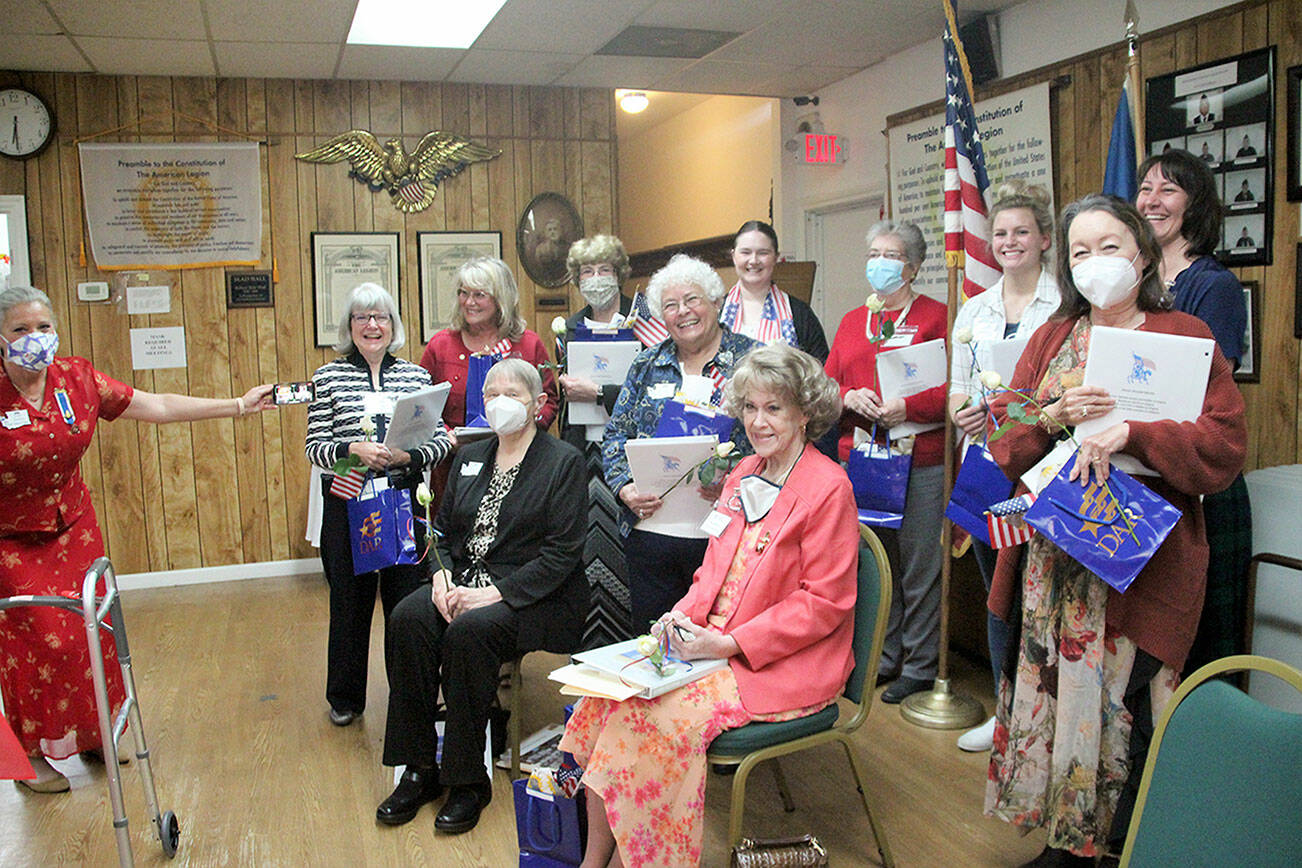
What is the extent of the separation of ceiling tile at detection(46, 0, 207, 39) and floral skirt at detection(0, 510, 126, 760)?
7.32ft

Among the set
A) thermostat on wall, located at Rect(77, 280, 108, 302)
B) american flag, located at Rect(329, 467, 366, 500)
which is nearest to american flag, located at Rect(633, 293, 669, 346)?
american flag, located at Rect(329, 467, 366, 500)

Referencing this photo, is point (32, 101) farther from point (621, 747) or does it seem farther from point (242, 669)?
point (621, 747)

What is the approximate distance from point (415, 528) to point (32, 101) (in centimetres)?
353

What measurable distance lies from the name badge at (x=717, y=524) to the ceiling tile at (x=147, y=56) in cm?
372

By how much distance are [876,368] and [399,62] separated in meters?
3.15

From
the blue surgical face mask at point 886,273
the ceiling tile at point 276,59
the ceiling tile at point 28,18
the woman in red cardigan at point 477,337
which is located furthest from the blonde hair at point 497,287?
the ceiling tile at point 28,18

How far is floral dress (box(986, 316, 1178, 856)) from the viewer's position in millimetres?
2176

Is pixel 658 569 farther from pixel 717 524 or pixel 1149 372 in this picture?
pixel 1149 372

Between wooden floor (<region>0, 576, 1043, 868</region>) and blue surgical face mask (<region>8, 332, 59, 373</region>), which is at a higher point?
blue surgical face mask (<region>8, 332, 59, 373</region>)

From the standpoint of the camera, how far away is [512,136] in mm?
5941

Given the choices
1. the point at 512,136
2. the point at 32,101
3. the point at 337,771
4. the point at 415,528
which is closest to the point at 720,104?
the point at 512,136

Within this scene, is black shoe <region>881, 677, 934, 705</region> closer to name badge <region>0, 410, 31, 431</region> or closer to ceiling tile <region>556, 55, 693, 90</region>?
name badge <region>0, 410, 31, 431</region>

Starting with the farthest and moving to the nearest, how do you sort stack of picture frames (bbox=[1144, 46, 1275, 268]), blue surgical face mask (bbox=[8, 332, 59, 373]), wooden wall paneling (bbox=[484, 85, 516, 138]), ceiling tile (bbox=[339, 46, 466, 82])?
wooden wall paneling (bbox=[484, 85, 516, 138]) < ceiling tile (bbox=[339, 46, 466, 82]) < stack of picture frames (bbox=[1144, 46, 1275, 268]) < blue surgical face mask (bbox=[8, 332, 59, 373])

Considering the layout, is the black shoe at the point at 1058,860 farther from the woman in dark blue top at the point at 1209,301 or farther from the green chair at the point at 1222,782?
the green chair at the point at 1222,782
